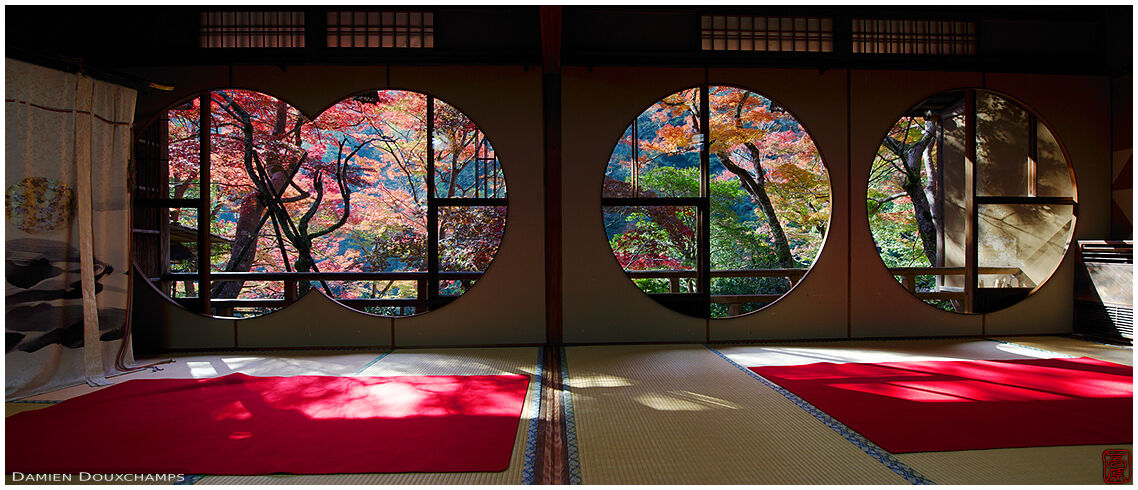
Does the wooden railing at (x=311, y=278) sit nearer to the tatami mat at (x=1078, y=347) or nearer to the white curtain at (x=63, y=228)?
the white curtain at (x=63, y=228)

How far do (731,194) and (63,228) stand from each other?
7240mm

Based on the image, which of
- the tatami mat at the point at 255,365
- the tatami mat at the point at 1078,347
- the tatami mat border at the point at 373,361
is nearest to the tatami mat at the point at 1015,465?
the tatami mat at the point at 1078,347

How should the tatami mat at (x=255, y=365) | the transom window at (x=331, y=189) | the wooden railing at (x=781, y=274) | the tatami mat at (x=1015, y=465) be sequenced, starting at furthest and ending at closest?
the transom window at (x=331, y=189)
the wooden railing at (x=781, y=274)
the tatami mat at (x=255, y=365)
the tatami mat at (x=1015, y=465)

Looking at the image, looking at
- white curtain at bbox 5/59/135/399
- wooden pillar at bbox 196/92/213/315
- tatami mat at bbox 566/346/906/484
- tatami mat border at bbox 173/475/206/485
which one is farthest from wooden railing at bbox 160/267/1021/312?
tatami mat border at bbox 173/475/206/485

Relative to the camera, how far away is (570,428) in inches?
83.3

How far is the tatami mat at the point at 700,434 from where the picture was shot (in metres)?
1.69

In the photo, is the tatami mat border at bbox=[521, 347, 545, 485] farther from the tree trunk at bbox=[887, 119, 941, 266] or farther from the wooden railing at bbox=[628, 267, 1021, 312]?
the tree trunk at bbox=[887, 119, 941, 266]

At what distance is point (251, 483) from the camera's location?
1.67 metres

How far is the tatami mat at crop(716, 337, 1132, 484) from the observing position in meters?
1.67

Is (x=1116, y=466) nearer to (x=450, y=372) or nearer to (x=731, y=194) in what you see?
(x=450, y=372)

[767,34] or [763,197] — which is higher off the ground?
[767,34]

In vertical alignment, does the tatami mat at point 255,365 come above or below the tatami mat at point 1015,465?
below

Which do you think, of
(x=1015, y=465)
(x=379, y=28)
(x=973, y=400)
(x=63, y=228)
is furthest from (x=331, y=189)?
(x=1015, y=465)

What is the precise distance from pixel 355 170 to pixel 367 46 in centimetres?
334
